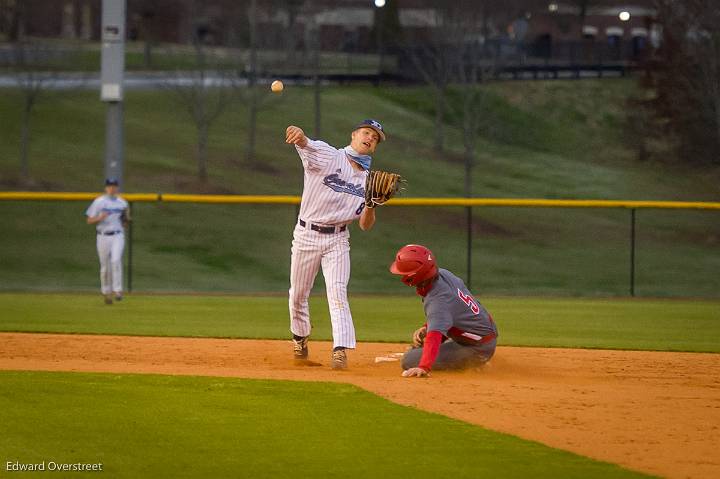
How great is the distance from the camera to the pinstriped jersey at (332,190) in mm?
9125

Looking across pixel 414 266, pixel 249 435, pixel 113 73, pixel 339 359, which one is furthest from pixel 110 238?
pixel 249 435

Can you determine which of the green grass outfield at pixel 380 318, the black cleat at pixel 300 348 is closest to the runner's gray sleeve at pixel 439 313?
the black cleat at pixel 300 348

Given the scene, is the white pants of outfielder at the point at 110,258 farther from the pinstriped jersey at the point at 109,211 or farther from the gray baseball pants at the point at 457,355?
the gray baseball pants at the point at 457,355

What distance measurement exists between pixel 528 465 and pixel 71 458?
7.43ft

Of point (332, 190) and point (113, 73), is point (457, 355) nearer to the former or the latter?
point (332, 190)

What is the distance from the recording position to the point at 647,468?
238 inches

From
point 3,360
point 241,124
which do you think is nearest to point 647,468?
point 3,360

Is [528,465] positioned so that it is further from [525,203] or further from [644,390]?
[525,203]

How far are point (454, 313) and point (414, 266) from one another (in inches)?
20.9

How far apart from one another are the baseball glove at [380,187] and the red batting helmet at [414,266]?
1.52 feet

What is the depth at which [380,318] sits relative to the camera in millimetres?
15156

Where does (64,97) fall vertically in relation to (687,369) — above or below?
above

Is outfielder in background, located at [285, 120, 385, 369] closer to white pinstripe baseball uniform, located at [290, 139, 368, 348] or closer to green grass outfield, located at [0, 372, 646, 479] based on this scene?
white pinstripe baseball uniform, located at [290, 139, 368, 348]

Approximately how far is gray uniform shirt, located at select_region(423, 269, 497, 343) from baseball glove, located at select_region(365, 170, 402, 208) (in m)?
0.71
